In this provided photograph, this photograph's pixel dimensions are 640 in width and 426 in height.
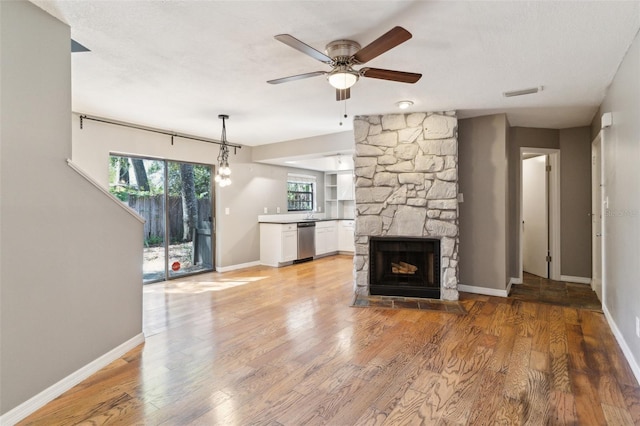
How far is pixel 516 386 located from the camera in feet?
7.08

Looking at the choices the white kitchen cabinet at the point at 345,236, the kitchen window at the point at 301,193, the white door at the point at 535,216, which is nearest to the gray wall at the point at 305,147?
the kitchen window at the point at 301,193

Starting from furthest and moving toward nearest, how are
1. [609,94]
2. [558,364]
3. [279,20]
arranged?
[609,94], [558,364], [279,20]

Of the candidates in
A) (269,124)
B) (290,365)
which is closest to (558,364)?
(290,365)

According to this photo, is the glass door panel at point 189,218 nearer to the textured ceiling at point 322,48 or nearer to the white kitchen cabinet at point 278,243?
the white kitchen cabinet at point 278,243

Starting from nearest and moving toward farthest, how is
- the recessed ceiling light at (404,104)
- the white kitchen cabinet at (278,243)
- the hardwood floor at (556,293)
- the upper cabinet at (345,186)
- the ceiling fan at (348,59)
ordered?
the ceiling fan at (348,59)
the recessed ceiling light at (404,104)
the hardwood floor at (556,293)
the white kitchen cabinet at (278,243)
the upper cabinet at (345,186)

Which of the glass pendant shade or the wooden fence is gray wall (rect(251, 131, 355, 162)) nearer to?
the wooden fence

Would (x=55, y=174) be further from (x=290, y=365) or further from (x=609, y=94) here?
(x=609, y=94)

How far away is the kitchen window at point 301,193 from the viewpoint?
7750 mm

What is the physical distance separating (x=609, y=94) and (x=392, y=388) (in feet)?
11.7

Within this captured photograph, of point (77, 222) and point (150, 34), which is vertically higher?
point (150, 34)

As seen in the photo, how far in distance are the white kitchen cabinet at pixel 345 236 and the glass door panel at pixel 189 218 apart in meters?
3.20

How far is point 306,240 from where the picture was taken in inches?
272

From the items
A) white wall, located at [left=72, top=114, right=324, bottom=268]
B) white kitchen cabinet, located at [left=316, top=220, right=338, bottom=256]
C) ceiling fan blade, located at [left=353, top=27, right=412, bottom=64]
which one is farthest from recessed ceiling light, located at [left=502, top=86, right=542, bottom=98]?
white kitchen cabinet, located at [left=316, top=220, right=338, bottom=256]

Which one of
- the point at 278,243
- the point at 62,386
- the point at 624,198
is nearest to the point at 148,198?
the point at 278,243
